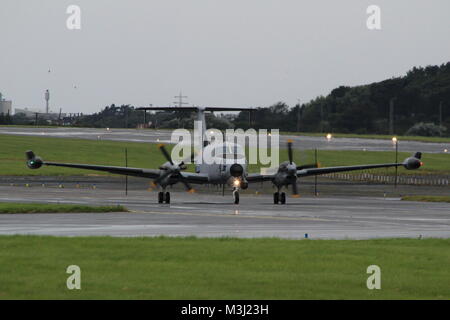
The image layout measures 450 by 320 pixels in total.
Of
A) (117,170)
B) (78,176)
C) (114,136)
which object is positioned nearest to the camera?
(117,170)

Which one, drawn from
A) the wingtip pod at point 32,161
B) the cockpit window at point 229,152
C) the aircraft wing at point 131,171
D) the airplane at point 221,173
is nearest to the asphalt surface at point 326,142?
the aircraft wing at point 131,171

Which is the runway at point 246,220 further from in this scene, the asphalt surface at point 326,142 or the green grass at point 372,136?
the green grass at point 372,136

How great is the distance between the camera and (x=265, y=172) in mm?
52031

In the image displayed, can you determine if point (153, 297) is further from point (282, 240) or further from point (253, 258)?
point (282, 240)

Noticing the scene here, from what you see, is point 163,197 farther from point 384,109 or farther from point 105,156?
point 384,109

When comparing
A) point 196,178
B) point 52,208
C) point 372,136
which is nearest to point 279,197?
point 196,178

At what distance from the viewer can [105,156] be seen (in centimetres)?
10156

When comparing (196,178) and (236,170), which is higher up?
(236,170)

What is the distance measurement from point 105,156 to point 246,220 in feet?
222

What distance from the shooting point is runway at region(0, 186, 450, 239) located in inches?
1140

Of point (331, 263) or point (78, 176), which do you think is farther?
point (78, 176)

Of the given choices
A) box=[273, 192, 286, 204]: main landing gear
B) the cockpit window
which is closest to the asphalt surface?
box=[273, 192, 286, 204]: main landing gear
